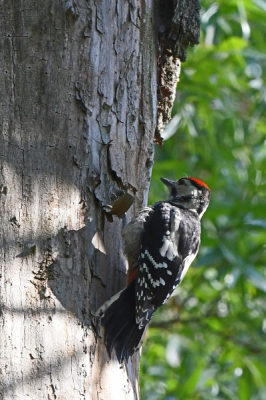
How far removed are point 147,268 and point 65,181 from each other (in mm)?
715

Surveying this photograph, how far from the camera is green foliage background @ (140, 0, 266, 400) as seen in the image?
503 cm

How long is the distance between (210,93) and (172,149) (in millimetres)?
1091

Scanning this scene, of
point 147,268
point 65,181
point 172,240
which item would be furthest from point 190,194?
point 65,181

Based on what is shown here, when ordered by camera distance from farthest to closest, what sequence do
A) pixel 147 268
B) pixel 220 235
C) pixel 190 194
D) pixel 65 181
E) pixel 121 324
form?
pixel 220 235 < pixel 190 194 < pixel 147 268 < pixel 121 324 < pixel 65 181

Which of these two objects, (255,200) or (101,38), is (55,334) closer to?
(101,38)

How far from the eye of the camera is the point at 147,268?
287 centimetres

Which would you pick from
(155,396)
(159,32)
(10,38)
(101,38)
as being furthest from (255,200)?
(10,38)

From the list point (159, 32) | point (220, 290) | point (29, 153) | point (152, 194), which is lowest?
point (220, 290)

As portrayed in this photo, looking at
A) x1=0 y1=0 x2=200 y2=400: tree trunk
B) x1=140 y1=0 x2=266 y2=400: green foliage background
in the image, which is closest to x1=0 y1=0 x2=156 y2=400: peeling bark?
x1=0 y1=0 x2=200 y2=400: tree trunk

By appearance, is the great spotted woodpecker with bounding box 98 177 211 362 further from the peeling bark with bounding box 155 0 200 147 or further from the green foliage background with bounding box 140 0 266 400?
the green foliage background with bounding box 140 0 266 400

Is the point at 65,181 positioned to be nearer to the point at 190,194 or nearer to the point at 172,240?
the point at 172,240

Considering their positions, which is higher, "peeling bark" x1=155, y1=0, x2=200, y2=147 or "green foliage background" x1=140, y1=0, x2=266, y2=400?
"peeling bark" x1=155, y1=0, x2=200, y2=147

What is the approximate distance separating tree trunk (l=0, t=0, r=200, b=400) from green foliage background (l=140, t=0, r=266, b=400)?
212 centimetres

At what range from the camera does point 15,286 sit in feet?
7.09
